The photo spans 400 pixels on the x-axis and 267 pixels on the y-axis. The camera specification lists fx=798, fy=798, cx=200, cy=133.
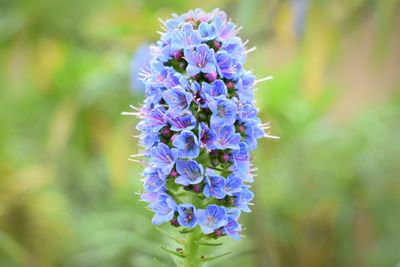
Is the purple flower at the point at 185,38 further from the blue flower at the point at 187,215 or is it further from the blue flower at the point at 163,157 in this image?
the blue flower at the point at 187,215

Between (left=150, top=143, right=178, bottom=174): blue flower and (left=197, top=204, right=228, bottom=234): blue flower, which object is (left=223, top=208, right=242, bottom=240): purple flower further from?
(left=150, top=143, right=178, bottom=174): blue flower

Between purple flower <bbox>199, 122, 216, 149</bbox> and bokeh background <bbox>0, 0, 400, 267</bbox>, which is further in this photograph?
bokeh background <bbox>0, 0, 400, 267</bbox>

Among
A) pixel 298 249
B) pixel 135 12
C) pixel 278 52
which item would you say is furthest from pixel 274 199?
pixel 135 12

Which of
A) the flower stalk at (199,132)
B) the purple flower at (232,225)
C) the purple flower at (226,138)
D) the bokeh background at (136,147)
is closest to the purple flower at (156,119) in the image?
the flower stalk at (199,132)

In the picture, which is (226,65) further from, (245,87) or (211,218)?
(211,218)

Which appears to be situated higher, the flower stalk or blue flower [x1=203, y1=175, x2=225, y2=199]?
the flower stalk

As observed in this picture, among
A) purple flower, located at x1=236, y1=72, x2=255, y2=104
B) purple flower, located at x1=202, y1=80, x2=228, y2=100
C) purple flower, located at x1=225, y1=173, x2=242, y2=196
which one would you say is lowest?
purple flower, located at x1=225, y1=173, x2=242, y2=196

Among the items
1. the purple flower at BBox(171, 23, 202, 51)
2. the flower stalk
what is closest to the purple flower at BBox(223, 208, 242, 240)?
the flower stalk
